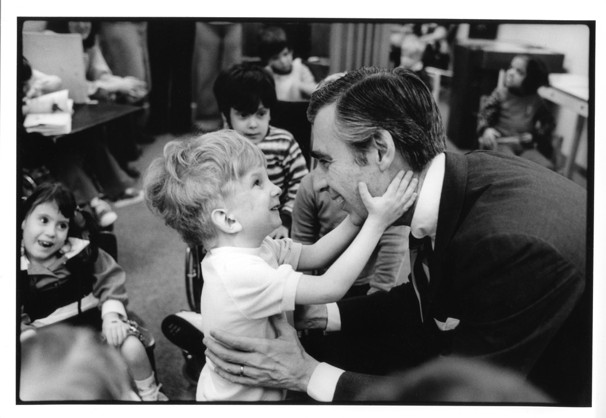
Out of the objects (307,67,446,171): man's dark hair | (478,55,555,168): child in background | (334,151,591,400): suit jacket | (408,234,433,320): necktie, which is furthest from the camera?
(478,55,555,168): child in background

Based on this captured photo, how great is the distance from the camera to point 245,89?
1802mm

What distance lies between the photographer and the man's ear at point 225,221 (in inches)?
64.0

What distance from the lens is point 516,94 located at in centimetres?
185

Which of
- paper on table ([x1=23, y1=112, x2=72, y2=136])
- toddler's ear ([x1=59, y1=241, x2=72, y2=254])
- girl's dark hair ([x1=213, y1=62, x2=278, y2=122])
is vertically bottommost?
toddler's ear ([x1=59, y1=241, x2=72, y2=254])

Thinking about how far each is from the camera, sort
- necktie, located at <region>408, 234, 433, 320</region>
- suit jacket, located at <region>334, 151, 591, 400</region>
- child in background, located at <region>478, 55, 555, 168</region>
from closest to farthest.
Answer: suit jacket, located at <region>334, 151, 591, 400</region>, necktie, located at <region>408, 234, 433, 320</region>, child in background, located at <region>478, 55, 555, 168</region>

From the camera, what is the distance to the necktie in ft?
5.70

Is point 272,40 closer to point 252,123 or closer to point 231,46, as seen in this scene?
point 231,46

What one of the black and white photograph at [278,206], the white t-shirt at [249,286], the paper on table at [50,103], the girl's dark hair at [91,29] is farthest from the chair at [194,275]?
the girl's dark hair at [91,29]

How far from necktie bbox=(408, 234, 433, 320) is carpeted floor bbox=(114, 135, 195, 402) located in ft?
2.15

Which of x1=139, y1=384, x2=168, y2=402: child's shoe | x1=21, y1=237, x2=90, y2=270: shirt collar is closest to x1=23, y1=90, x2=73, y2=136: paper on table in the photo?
x1=21, y1=237, x2=90, y2=270: shirt collar

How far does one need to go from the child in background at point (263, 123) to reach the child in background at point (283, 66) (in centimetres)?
3

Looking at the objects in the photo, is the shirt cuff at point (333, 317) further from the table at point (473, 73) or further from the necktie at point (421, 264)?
the table at point (473, 73)

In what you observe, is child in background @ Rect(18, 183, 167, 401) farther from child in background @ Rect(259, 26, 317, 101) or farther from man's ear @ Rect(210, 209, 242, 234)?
child in background @ Rect(259, 26, 317, 101)
